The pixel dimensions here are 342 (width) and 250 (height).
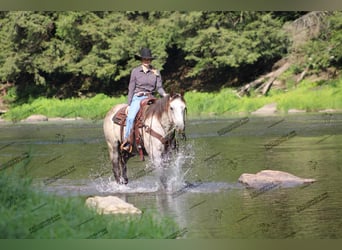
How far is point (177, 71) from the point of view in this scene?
7.24 metres

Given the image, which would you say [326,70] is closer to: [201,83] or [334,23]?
[334,23]

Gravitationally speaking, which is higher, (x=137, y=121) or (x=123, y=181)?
(x=137, y=121)

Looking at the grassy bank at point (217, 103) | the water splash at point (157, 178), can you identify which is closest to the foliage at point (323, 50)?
the grassy bank at point (217, 103)

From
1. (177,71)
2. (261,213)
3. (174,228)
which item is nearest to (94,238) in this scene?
(174,228)

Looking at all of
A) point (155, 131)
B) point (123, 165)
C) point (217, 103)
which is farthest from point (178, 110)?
point (217, 103)

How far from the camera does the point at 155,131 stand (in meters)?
6.35

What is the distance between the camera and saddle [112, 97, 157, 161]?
6.45 m

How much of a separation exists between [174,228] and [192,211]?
421 mm

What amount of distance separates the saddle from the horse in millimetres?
24

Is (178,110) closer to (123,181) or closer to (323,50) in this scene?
(123,181)

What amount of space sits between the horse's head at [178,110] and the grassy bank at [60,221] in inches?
27.7

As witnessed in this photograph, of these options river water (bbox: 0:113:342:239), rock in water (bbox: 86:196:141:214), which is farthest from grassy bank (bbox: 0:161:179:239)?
river water (bbox: 0:113:342:239)

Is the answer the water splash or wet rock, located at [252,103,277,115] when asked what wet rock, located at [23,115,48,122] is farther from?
wet rock, located at [252,103,277,115]

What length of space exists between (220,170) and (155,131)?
861 millimetres
